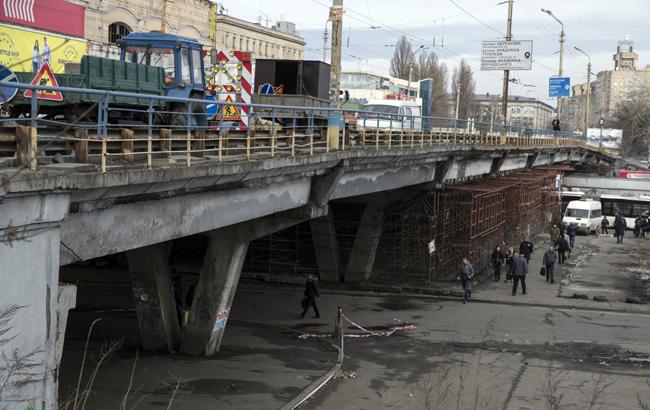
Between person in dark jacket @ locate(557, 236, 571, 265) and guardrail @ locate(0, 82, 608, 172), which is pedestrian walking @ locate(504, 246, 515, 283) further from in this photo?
guardrail @ locate(0, 82, 608, 172)

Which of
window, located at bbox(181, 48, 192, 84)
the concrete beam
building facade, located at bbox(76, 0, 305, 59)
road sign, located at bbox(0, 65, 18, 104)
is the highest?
building facade, located at bbox(76, 0, 305, 59)

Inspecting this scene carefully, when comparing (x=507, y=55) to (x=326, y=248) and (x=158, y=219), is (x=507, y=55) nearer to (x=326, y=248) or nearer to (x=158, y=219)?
(x=326, y=248)

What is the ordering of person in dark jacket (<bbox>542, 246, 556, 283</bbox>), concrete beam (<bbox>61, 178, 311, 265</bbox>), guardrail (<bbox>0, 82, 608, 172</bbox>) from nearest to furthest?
guardrail (<bbox>0, 82, 608, 172</bbox>)
concrete beam (<bbox>61, 178, 311, 265</bbox>)
person in dark jacket (<bbox>542, 246, 556, 283</bbox>)

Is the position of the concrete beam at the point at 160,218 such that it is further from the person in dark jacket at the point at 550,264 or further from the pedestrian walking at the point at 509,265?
the person in dark jacket at the point at 550,264

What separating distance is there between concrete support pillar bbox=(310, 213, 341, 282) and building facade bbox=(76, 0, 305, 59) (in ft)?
24.6

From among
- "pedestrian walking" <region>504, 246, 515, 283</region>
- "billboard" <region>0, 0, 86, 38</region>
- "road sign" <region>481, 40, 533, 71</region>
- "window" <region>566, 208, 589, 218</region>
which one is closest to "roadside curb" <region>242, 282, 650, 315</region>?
"pedestrian walking" <region>504, 246, 515, 283</region>

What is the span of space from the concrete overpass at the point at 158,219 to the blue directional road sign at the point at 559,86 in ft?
112

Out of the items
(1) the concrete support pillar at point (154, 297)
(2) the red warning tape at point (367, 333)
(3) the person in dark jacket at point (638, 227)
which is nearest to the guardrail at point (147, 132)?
(1) the concrete support pillar at point (154, 297)

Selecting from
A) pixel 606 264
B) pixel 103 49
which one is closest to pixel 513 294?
pixel 606 264

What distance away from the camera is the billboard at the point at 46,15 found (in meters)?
16.5

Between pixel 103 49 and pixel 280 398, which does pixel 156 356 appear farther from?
pixel 103 49

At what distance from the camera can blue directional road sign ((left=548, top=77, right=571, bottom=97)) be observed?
57900 mm

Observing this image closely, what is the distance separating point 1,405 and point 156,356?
32.7ft

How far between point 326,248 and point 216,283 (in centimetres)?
1253
